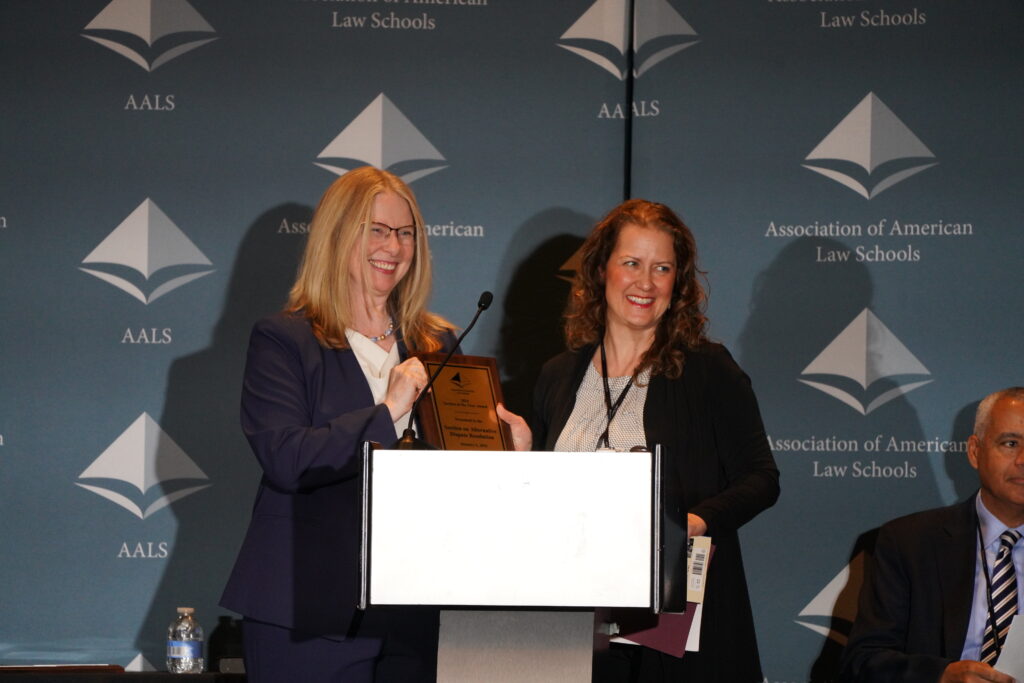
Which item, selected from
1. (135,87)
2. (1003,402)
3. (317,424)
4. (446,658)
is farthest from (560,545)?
(135,87)

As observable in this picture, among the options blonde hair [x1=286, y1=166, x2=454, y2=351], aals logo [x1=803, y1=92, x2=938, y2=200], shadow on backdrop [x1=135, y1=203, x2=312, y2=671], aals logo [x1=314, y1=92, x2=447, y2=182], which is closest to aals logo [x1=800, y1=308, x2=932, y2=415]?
aals logo [x1=803, y1=92, x2=938, y2=200]

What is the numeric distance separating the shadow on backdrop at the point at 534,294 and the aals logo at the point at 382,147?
0.42 m

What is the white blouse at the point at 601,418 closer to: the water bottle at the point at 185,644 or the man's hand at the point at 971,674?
the man's hand at the point at 971,674

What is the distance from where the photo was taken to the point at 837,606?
374 centimetres

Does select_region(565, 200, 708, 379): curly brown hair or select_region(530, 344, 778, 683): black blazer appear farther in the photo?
select_region(565, 200, 708, 379): curly brown hair

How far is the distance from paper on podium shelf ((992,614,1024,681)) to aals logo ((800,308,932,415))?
1.29 m

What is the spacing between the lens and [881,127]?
12.7ft

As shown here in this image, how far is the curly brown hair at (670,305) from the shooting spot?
281 centimetres

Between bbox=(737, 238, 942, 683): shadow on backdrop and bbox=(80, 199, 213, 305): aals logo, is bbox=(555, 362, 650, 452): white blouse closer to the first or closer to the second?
bbox=(737, 238, 942, 683): shadow on backdrop

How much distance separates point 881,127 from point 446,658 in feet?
9.22

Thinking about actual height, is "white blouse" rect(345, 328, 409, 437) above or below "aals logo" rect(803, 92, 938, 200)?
below

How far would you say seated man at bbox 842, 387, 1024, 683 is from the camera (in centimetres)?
292

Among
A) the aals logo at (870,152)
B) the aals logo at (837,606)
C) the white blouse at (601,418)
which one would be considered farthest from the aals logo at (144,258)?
the aals logo at (837,606)

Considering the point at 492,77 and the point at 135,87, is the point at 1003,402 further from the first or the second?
the point at 135,87
